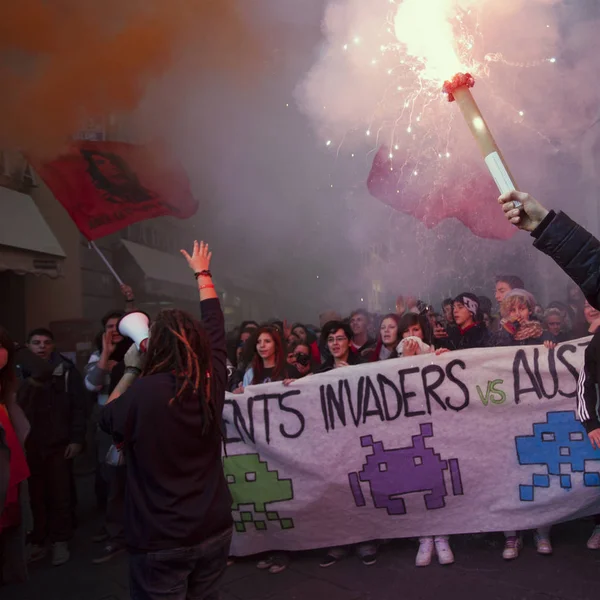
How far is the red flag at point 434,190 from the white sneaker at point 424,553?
4.55m

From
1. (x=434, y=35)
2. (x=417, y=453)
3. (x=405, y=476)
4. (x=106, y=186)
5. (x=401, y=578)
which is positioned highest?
(x=106, y=186)

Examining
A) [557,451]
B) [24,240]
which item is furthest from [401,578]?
[24,240]

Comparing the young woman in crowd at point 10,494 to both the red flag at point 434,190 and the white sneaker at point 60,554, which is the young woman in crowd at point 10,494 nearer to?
the white sneaker at point 60,554

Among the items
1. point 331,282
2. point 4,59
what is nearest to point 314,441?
point 4,59

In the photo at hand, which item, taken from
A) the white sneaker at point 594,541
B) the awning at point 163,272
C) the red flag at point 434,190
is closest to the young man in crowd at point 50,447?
the white sneaker at point 594,541

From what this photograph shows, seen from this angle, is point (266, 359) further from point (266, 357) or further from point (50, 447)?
point (50, 447)

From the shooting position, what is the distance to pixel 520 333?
3.92 m

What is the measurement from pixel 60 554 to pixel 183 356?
2.82 meters

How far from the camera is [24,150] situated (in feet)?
18.4

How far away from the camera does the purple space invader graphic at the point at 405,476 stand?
3.42 meters

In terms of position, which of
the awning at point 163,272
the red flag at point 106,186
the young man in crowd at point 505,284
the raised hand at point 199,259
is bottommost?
the raised hand at point 199,259

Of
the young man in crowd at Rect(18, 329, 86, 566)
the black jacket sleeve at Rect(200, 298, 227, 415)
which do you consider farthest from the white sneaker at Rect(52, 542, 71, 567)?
the black jacket sleeve at Rect(200, 298, 227, 415)

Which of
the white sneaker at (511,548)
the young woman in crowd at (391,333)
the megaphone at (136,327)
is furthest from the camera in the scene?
the young woman in crowd at (391,333)

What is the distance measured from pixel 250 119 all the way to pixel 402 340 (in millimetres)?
5570
